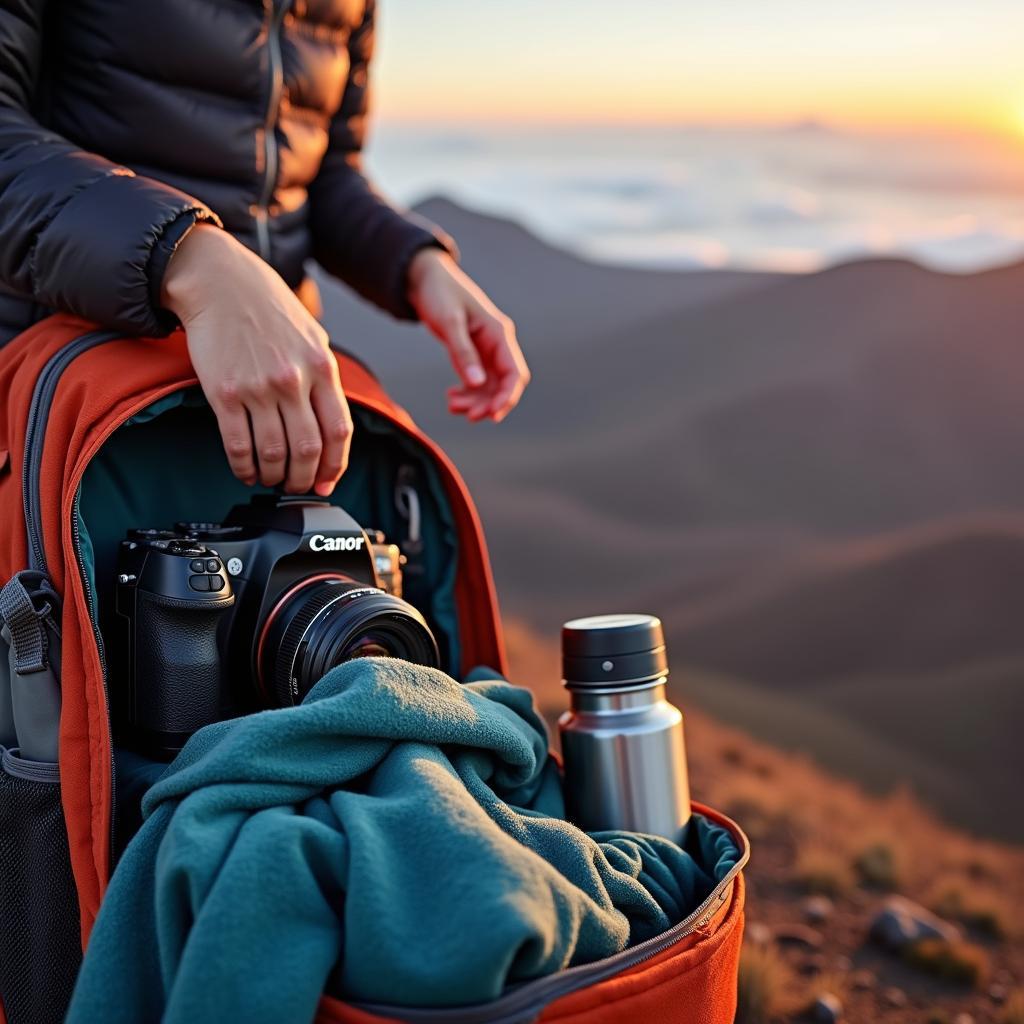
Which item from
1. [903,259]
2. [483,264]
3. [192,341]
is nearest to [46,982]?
[192,341]

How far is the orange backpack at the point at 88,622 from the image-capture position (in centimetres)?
88

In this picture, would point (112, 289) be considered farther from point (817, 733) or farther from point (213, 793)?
point (817, 733)

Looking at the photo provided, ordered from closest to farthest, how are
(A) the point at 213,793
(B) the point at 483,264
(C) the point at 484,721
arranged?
(A) the point at 213,793
(C) the point at 484,721
(B) the point at 483,264

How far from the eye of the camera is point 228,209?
50.4 inches

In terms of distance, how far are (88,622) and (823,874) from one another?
6.91 feet

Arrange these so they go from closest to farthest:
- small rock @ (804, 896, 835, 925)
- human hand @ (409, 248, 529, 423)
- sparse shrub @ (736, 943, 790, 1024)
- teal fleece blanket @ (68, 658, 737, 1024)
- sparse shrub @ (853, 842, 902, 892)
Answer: teal fleece blanket @ (68, 658, 737, 1024), human hand @ (409, 248, 529, 423), sparse shrub @ (736, 943, 790, 1024), small rock @ (804, 896, 835, 925), sparse shrub @ (853, 842, 902, 892)

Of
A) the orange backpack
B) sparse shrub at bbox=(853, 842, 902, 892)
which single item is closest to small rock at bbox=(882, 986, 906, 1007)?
sparse shrub at bbox=(853, 842, 902, 892)

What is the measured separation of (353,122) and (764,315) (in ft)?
31.7

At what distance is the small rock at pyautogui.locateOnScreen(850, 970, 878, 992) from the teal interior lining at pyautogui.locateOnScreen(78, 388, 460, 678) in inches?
52.8

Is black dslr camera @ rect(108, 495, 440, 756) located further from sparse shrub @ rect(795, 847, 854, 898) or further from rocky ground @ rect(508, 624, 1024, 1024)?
sparse shrub @ rect(795, 847, 854, 898)

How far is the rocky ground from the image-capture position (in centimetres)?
211

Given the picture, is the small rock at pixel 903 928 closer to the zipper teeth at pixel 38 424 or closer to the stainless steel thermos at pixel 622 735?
the stainless steel thermos at pixel 622 735

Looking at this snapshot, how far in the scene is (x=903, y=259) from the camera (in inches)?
402

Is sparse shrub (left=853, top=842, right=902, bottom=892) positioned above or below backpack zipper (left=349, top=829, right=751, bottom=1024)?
below
